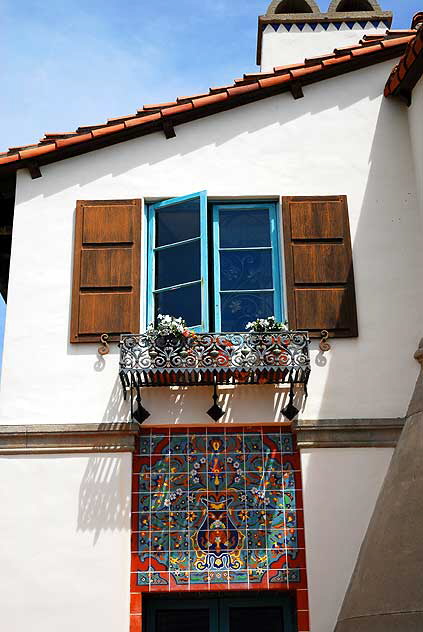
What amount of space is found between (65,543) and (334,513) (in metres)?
2.46

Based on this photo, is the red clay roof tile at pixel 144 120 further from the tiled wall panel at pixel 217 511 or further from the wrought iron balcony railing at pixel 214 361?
the tiled wall panel at pixel 217 511

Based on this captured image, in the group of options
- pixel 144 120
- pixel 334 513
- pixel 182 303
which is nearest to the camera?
pixel 334 513

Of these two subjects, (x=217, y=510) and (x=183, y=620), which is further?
(x=217, y=510)

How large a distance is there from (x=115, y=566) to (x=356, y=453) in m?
2.44

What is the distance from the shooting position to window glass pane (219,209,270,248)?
30.2ft

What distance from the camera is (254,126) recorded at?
9.51 metres

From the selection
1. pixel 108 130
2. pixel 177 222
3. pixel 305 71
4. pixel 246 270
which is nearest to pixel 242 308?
pixel 246 270

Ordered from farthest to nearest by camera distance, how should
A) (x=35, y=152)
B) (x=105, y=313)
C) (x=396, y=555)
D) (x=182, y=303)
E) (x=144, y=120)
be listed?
(x=144, y=120)
(x=35, y=152)
(x=182, y=303)
(x=105, y=313)
(x=396, y=555)

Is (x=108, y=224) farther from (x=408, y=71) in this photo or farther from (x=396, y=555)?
(x=396, y=555)

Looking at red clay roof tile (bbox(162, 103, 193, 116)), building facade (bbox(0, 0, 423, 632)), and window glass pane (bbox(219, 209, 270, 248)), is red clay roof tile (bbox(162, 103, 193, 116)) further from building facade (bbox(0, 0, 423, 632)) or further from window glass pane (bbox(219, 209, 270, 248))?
window glass pane (bbox(219, 209, 270, 248))

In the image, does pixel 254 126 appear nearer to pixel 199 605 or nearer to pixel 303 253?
pixel 303 253

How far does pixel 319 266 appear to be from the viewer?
8.85 metres

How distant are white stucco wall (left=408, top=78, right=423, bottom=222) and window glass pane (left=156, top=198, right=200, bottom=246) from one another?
7.62ft

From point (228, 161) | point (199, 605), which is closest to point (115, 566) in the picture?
point (199, 605)
